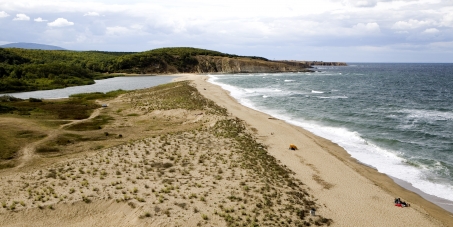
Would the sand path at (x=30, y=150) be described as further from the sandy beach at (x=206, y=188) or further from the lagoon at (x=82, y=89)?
the lagoon at (x=82, y=89)

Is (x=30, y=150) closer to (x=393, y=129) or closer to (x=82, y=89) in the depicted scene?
(x=393, y=129)

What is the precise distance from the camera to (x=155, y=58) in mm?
170625

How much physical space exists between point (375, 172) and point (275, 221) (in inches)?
506

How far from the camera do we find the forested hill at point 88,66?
305 feet

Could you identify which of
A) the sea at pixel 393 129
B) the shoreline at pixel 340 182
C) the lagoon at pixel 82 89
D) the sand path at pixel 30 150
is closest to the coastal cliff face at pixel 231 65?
the lagoon at pixel 82 89

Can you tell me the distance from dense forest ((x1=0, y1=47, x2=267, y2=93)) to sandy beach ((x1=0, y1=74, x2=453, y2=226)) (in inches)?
2859

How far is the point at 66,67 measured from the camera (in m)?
112

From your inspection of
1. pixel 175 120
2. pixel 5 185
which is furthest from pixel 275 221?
pixel 175 120

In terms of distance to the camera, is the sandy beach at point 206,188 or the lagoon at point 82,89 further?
the lagoon at point 82,89

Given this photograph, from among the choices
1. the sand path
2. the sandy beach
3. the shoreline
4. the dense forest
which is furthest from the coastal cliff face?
the sandy beach

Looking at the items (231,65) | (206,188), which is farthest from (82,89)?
(231,65)

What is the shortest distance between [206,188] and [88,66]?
14737cm

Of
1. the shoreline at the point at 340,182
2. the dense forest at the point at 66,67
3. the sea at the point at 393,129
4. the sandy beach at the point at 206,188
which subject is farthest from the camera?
the dense forest at the point at 66,67

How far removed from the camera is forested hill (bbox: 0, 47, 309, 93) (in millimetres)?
93062
